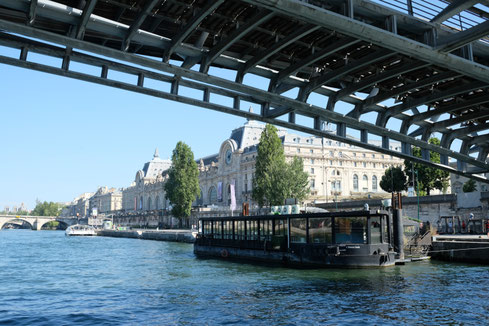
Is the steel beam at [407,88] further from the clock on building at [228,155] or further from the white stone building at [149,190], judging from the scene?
the white stone building at [149,190]

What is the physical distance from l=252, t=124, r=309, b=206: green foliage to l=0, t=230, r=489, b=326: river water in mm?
35394

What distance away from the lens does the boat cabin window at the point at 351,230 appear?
2823cm

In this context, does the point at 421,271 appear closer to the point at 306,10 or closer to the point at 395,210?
the point at 395,210

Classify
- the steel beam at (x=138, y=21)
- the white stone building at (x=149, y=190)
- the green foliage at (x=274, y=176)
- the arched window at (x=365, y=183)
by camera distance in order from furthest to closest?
the white stone building at (x=149, y=190) < the arched window at (x=365, y=183) < the green foliage at (x=274, y=176) < the steel beam at (x=138, y=21)

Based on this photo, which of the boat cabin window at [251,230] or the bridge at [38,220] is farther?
the bridge at [38,220]

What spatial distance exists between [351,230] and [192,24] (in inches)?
799

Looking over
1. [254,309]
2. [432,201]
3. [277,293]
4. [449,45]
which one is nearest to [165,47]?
[449,45]

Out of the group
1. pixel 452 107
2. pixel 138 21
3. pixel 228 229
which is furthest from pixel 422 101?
pixel 228 229

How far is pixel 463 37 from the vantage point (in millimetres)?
10352

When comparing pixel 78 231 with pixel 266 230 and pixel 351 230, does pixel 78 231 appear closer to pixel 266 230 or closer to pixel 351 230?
pixel 266 230

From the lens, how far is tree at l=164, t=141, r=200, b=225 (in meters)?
83.1

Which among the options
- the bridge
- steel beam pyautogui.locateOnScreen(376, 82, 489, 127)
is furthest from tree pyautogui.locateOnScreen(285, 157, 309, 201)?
the bridge

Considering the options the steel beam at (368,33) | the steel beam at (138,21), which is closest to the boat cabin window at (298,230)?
the steel beam at (368,33)

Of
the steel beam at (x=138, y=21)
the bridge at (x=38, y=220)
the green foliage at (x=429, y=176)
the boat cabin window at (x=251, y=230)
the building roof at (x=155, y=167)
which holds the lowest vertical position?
the boat cabin window at (x=251, y=230)
